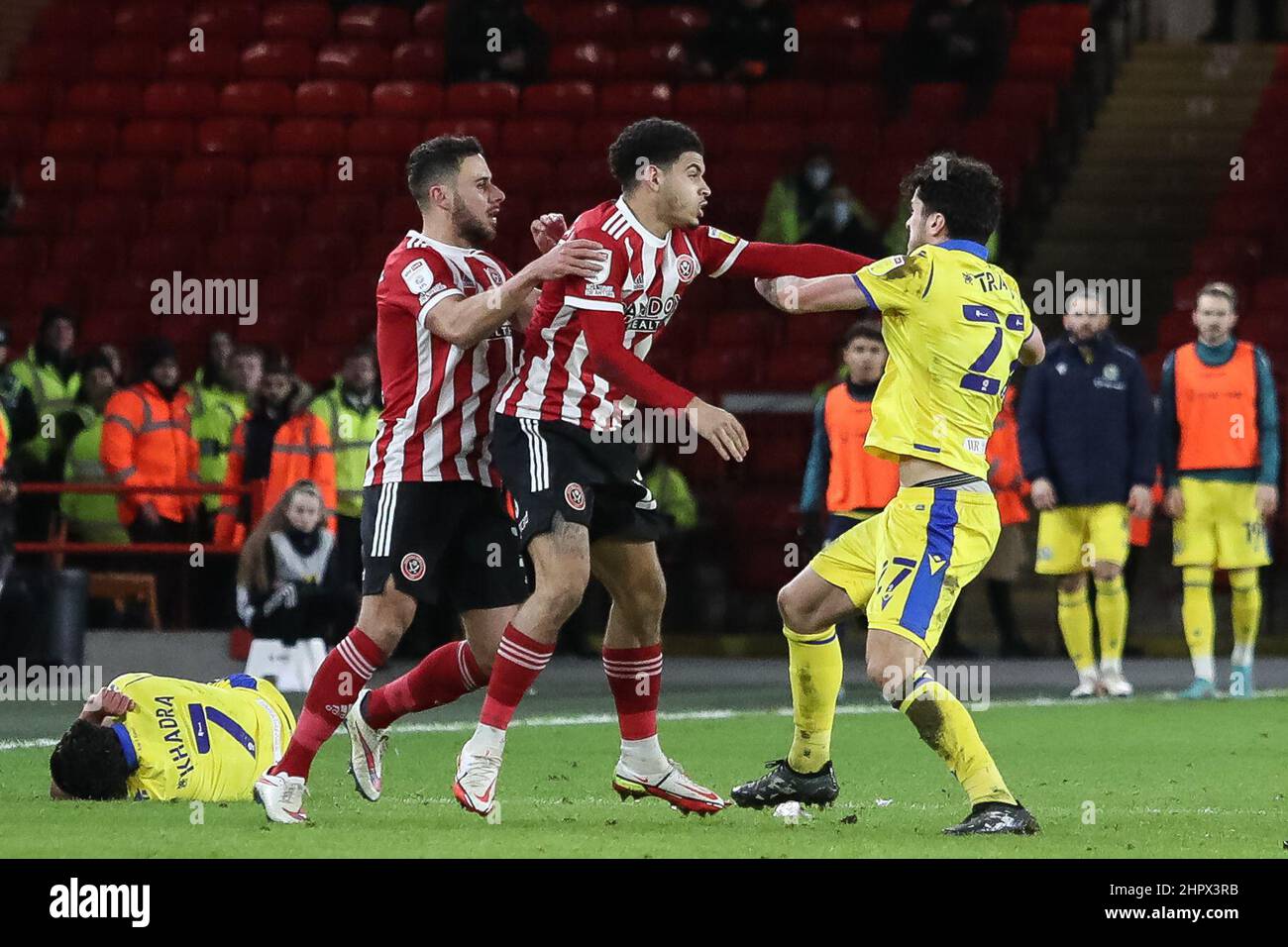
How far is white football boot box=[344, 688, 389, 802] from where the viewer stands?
22.8ft

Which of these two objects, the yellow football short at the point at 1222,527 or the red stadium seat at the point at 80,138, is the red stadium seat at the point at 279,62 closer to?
the red stadium seat at the point at 80,138

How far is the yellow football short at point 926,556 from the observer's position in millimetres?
6242

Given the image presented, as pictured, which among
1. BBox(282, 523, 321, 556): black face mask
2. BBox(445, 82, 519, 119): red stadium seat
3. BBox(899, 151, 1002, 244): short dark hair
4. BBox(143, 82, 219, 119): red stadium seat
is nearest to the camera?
BBox(899, 151, 1002, 244): short dark hair

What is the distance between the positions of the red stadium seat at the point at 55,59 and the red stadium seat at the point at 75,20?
131 mm

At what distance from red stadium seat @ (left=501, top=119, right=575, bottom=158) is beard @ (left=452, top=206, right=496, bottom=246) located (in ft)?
40.4

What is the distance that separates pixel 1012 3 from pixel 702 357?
6.53 m

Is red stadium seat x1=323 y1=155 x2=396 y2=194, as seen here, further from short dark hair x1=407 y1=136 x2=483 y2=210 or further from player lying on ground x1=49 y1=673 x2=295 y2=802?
short dark hair x1=407 y1=136 x2=483 y2=210

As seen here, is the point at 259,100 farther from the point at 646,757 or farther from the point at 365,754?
the point at 646,757

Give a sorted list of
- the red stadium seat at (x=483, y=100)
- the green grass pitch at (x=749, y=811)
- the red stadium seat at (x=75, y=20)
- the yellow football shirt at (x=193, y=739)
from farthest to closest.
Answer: the red stadium seat at (x=75, y=20)
the red stadium seat at (x=483, y=100)
the yellow football shirt at (x=193, y=739)
the green grass pitch at (x=749, y=811)

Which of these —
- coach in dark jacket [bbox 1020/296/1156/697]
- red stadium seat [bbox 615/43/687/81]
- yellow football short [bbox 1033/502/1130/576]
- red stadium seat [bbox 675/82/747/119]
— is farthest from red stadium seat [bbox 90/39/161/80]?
yellow football short [bbox 1033/502/1130/576]

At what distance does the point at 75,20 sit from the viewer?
22219mm

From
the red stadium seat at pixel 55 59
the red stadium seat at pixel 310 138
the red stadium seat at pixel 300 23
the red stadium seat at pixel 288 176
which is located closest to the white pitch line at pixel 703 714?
the red stadium seat at pixel 288 176

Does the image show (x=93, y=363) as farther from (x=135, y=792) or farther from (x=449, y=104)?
(x=135, y=792)
